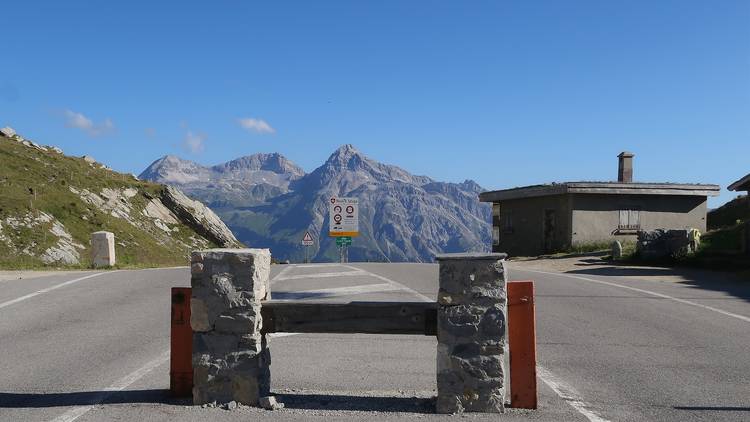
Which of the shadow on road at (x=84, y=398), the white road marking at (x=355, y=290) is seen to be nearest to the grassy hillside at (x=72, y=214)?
the white road marking at (x=355, y=290)

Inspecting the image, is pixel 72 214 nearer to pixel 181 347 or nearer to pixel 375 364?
pixel 375 364

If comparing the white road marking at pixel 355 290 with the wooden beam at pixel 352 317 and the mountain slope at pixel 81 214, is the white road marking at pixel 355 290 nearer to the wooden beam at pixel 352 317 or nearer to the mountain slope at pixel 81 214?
the wooden beam at pixel 352 317

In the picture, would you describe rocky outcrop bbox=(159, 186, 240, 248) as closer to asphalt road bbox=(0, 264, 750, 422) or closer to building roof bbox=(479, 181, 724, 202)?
building roof bbox=(479, 181, 724, 202)

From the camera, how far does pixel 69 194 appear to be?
33625mm

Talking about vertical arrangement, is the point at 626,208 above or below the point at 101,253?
above

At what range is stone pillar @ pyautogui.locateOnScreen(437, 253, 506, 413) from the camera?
493cm

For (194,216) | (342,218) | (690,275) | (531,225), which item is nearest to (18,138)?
(194,216)

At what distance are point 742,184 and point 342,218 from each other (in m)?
17.8

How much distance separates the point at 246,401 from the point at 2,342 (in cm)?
450

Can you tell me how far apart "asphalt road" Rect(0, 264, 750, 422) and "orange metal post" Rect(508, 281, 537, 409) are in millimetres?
148

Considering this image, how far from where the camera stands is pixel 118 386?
224 inches

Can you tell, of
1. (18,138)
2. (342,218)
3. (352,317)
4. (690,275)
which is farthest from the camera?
(18,138)

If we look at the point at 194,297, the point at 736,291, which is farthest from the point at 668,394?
the point at 736,291

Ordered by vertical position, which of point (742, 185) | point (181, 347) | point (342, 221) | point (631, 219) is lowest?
point (181, 347)
